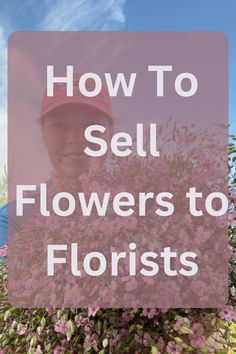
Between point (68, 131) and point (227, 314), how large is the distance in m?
1.21

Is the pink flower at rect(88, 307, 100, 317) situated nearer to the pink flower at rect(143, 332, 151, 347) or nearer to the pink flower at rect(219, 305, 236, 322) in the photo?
the pink flower at rect(143, 332, 151, 347)

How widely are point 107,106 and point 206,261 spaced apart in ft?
3.64

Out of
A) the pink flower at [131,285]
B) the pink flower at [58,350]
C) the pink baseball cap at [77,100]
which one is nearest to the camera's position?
the pink flower at [131,285]

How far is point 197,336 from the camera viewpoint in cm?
130

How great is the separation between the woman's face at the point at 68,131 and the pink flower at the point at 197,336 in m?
1.04

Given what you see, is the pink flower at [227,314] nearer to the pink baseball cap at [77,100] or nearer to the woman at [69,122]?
the woman at [69,122]

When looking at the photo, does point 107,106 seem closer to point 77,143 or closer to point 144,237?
point 77,143

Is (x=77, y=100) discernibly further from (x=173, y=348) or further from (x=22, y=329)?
(x=173, y=348)

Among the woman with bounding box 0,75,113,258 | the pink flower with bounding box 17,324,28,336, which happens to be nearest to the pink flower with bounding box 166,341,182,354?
the pink flower with bounding box 17,324,28,336

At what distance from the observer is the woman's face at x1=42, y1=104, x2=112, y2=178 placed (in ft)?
7.13

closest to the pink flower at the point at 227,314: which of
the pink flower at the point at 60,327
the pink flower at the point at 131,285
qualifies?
the pink flower at the point at 131,285

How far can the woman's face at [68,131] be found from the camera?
2.17m

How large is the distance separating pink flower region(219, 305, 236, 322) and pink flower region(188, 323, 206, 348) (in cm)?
7

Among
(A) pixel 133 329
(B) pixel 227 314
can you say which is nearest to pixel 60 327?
(A) pixel 133 329
